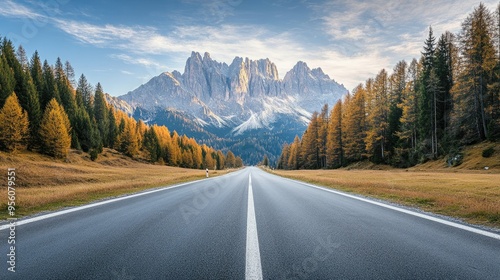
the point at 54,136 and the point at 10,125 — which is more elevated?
the point at 10,125

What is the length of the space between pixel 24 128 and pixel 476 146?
228 ft

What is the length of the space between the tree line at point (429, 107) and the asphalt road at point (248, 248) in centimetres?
3877

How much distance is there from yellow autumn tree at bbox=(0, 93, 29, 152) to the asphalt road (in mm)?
50789

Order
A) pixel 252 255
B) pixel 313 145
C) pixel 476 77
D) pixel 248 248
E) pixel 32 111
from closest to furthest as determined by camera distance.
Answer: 1. pixel 252 255
2. pixel 248 248
3. pixel 476 77
4. pixel 32 111
5. pixel 313 145

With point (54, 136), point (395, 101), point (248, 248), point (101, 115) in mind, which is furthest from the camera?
point (101, 115)

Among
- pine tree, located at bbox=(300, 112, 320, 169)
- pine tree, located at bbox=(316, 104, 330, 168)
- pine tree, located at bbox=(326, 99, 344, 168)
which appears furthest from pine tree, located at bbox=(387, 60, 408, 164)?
pine tree, located at bbox=(300, 112, 320, 169)

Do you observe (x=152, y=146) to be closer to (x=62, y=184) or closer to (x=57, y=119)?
(x=57, y=119)

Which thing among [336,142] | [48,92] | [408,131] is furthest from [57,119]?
[408,131]

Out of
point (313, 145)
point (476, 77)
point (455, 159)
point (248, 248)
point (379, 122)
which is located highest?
point (476, 77)

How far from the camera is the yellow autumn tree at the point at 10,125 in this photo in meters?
43.9

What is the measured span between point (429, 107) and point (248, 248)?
1968 inches

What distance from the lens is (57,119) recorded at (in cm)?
5216

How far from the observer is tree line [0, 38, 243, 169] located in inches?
1884

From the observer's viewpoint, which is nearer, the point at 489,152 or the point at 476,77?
the point at 489,152
